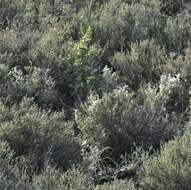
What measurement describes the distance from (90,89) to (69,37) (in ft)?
→ 4.47

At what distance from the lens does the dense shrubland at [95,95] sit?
3809 mm

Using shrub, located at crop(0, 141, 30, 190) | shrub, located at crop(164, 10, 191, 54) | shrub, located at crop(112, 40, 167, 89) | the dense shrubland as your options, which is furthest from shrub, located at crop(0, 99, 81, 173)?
shrub, located at crop(164, 10, 191, 54)

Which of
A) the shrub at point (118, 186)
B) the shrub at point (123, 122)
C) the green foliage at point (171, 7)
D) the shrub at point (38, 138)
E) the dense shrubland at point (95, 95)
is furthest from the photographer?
the green foliage at point (171, 7)

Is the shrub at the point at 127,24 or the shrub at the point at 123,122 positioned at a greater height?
the shrub at the point at 127,24

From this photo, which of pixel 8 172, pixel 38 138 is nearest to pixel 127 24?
pixel 38 138

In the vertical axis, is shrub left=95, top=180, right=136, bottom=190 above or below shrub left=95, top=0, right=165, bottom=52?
below

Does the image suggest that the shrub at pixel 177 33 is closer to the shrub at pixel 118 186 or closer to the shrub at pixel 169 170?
the shrub at pixel 169 170

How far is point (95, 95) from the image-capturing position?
5.03m

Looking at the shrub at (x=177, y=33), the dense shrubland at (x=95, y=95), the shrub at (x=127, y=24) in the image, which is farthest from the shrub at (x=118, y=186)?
the shrub at (x=177, y=33)

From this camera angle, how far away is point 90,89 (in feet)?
17.3

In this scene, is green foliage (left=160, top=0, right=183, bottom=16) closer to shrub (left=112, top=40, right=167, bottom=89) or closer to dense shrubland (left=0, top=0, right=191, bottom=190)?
dense shrubland (left=0, top=0, right=191, bottom=190)

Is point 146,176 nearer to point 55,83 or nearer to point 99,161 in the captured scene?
point 99,161

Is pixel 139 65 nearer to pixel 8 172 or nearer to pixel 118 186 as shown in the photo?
pixel 118 186

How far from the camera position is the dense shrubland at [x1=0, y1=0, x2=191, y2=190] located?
3809mm
